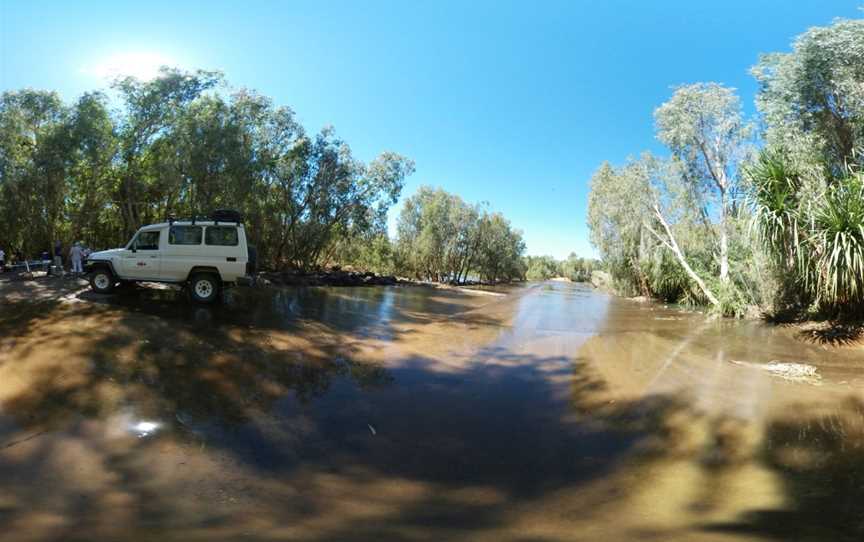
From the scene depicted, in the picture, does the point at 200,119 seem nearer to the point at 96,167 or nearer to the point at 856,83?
the point at 96,167

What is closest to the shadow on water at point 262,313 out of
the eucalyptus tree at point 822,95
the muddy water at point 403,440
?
the muddy water at point 403,440

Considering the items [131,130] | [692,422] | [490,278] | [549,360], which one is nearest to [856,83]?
[549,360]

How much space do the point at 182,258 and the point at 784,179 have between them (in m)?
17.1

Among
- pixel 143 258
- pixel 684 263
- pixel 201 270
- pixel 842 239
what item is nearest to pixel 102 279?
pixel 143 258

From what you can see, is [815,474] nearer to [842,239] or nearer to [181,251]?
[842,239]

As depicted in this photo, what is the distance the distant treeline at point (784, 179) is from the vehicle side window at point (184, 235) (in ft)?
52.1

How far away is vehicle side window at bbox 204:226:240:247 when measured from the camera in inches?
452

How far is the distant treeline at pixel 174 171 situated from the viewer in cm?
Answer: 2055

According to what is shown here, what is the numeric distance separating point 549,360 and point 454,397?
3.11 meters

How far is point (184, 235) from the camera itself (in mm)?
11391

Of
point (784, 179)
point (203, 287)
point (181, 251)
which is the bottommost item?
point (203, 287)

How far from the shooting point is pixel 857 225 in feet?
32.9

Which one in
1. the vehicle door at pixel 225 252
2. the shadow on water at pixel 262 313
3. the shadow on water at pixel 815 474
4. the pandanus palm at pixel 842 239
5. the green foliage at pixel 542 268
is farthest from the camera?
the green foliage at pixel 542 268

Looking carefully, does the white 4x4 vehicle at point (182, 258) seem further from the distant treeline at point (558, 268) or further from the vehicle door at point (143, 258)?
the distant treeline at point (558, 268)
